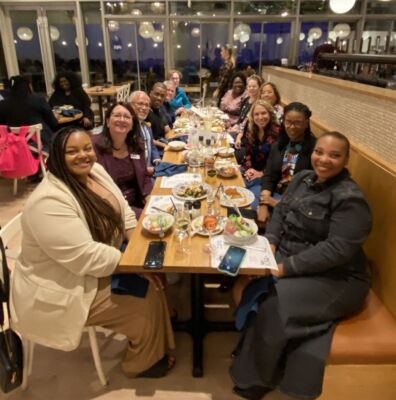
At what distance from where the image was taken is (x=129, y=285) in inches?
62.3

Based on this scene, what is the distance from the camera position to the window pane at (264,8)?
7551mm

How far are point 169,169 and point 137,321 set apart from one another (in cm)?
117

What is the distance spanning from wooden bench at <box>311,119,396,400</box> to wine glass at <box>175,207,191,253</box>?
28.9 inches

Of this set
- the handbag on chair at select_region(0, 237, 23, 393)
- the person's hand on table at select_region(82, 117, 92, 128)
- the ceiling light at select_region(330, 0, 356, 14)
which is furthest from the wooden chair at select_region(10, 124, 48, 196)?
the ceiling light at select_region(330, 0, 356, 14)

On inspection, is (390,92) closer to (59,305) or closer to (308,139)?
(308,139)

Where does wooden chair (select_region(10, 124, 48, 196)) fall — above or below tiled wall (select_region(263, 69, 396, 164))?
below

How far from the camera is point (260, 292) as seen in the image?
1.53 metres

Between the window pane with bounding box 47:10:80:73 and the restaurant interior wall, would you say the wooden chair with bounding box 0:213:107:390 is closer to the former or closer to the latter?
the restaurant interior wall

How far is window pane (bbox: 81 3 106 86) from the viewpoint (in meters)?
7.65

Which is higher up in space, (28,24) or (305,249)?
(28,24)

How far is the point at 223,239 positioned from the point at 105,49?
25.0 feet

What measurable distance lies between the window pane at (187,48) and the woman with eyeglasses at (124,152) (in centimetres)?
629

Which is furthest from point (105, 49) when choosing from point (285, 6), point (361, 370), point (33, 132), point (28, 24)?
point (361, 370)

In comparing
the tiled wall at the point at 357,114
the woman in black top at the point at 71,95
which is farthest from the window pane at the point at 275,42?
the tiled wall at the point at 357,114
